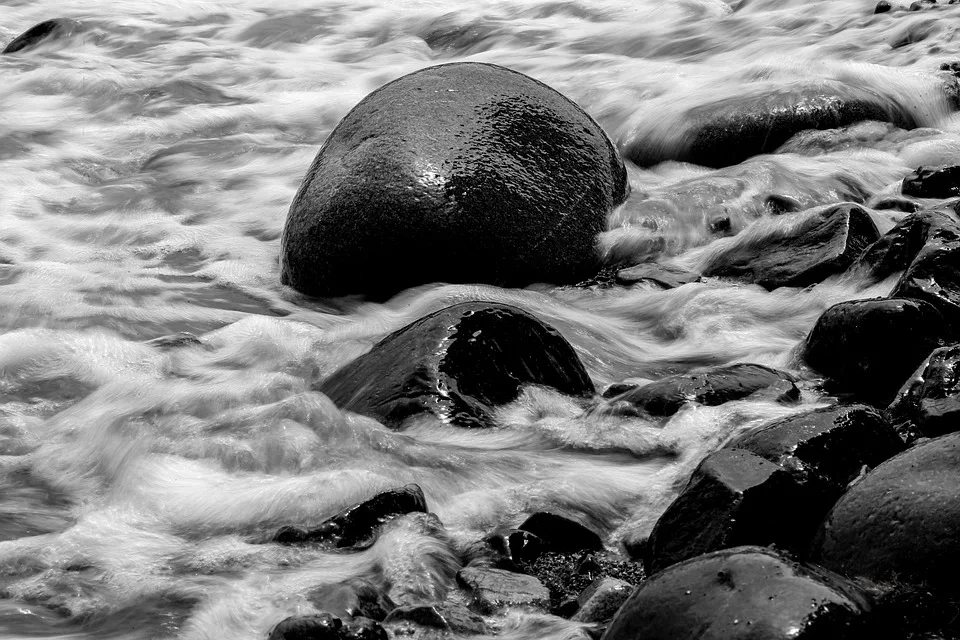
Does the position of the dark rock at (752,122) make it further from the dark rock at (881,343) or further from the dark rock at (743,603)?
the dark rock at (743,603)

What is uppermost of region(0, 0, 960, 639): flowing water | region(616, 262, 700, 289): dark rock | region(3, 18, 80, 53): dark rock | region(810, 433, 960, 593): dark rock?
region(3, 18, 80, 53): dark rock

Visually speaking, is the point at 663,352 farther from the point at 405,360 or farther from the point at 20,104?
the point at 20,104

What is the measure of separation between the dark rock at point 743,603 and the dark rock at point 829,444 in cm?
52

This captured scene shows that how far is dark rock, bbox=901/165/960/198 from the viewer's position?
5676 millimetres

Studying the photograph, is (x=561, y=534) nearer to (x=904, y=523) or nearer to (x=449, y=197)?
(x=904, y=523)

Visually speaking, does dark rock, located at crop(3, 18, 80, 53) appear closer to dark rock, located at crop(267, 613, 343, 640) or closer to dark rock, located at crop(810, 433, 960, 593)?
dark rock, located at crop(267, 613, 343, 640)

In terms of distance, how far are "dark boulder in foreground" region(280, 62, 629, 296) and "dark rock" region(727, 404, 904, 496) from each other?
7.78 feet

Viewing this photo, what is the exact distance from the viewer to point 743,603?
215 centimetres

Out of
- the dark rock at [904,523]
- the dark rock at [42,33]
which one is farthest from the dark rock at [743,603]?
the dark rock at [42,33]

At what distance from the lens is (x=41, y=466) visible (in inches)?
148

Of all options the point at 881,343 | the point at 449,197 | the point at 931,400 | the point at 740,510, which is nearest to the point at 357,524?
the point at 740,510

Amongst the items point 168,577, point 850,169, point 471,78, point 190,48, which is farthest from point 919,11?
point 168,577

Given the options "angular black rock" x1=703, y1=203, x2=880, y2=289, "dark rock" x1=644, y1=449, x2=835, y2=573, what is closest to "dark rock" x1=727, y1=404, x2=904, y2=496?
"dark rock" x1=644, y1=449, x2=835, y2=573

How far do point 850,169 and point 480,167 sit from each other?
7.56ft
